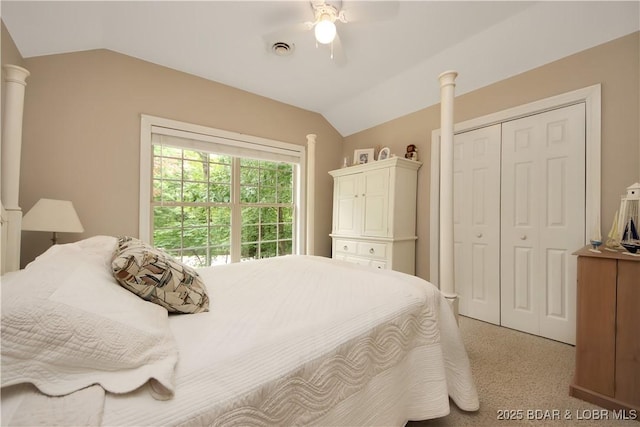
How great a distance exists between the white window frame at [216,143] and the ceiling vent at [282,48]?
1.06 m

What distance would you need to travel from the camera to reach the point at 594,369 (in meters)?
1.55

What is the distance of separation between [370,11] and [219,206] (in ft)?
7.94

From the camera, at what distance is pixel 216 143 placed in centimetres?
306

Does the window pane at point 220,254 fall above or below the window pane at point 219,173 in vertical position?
below

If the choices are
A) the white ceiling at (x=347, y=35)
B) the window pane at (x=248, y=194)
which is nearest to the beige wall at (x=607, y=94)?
the white ceiling at (x=347, y=35)

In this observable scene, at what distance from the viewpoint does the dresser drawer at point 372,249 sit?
311cm

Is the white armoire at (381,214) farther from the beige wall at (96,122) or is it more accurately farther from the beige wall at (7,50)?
the beige wall at (7,50)

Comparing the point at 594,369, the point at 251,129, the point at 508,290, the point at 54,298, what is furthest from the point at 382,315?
the point at 251,129

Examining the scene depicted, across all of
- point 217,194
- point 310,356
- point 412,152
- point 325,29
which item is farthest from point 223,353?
point 412,152

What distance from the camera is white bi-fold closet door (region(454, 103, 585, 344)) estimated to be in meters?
2.25

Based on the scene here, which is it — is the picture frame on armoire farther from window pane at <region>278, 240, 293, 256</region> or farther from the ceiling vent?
the ceiling vent

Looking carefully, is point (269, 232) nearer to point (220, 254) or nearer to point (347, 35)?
point (220, 254)

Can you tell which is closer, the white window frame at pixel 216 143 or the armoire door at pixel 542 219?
the armoire door at pixel 542 219

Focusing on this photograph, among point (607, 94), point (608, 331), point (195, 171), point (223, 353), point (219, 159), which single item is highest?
point (607, 94)
